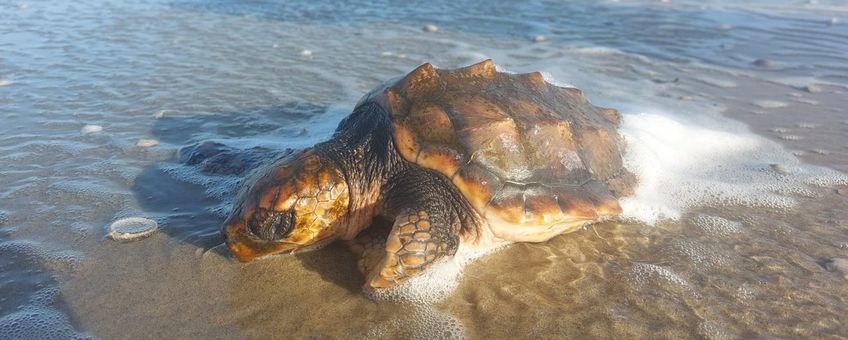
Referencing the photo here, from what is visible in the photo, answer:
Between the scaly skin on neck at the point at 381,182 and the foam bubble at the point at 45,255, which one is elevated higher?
the scaly skin on neck at the point at 381,182

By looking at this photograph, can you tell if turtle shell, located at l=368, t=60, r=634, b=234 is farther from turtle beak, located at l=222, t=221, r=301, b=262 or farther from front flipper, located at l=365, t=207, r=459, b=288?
turtle beak, located at l=222, t=221, r=301, b=262

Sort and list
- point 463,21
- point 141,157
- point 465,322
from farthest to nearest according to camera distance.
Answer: point 463,21 → point 141,157 → point 465,322

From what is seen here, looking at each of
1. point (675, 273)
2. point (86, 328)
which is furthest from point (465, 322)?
point (86, 328)

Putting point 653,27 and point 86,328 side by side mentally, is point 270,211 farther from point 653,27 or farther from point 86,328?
point 653,27

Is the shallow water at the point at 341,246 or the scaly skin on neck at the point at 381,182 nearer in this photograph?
the shallow water at the point at 341,246

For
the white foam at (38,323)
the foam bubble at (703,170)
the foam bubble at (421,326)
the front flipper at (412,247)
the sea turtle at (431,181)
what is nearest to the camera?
the white foam at (38,323)

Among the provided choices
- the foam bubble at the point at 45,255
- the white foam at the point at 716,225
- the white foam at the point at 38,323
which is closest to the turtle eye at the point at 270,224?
the white foam at the point at 38,323

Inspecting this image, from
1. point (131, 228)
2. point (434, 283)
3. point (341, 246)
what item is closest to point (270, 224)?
point (341, 246)

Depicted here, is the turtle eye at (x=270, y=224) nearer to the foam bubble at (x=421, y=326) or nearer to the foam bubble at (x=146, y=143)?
the foam bubble at (x=421, y=326)

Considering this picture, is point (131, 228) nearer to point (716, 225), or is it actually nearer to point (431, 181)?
point (431, 181)

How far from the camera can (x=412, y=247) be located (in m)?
2.36

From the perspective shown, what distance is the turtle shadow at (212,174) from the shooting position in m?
2.71

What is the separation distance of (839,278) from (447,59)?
5.34 metres

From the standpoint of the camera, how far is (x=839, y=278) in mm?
2529
